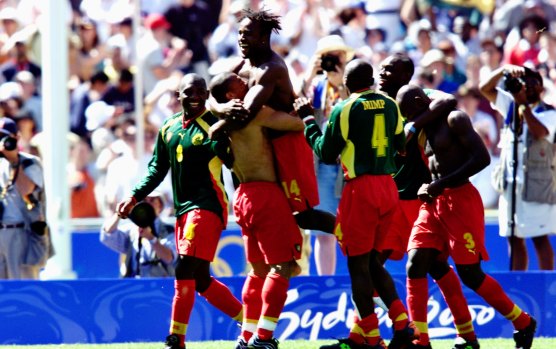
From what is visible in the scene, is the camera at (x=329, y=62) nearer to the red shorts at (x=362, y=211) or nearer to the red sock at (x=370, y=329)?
the red shorts at (x=362, y=211)

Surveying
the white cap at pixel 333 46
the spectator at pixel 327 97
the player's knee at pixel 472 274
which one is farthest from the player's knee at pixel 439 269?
the white cap at pixel 333 46

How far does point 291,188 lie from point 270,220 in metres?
0.29

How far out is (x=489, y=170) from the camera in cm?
1505

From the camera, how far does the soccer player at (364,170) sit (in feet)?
29.6

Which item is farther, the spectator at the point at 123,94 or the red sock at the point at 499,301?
the spectator at the point at 123,94

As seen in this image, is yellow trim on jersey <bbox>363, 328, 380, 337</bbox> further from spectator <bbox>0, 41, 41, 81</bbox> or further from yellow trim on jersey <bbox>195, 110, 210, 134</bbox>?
spectator <bbox>0, 41, 41, 81</bbox>

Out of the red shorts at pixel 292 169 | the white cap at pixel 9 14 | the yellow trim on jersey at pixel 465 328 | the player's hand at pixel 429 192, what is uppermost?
the white cap at pixel 9 14

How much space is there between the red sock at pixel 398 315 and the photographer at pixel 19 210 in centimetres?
470

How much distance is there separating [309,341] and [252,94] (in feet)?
9.82

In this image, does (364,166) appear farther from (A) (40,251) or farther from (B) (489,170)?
(B) (489,170)

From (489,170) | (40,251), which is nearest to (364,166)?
(40,251)

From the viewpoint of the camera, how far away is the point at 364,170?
29.8ft

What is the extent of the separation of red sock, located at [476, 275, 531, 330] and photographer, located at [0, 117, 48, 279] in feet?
15.9

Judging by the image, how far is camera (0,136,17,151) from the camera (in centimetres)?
1270
